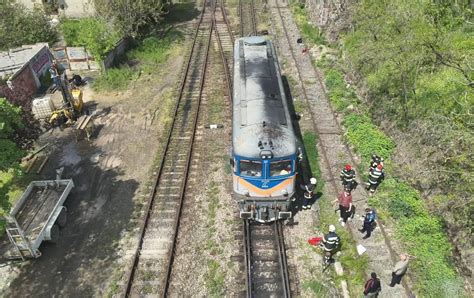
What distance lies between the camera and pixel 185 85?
983 inches

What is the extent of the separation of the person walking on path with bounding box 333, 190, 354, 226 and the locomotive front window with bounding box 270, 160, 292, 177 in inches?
98.2

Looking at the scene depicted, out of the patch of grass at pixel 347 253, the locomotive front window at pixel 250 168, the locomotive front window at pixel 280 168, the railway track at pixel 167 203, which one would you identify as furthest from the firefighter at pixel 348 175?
the railway track at pixel 167 203

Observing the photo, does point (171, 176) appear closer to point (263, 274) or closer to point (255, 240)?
point (255, 240)

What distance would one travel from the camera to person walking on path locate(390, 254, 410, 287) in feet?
38.9

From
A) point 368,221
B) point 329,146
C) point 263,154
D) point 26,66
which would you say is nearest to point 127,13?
point 26,66

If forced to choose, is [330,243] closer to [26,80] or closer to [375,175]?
[375,175]

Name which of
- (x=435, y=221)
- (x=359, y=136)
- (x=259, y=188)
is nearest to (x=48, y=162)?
(x=259, y=188)

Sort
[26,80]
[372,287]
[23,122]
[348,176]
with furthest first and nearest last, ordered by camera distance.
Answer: [26,80]
[23,122]
[348,176]
[372,287]

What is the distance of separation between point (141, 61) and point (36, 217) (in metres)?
16.1

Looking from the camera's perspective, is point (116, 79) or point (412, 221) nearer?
point (412, 221)

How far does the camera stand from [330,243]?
41.8ft

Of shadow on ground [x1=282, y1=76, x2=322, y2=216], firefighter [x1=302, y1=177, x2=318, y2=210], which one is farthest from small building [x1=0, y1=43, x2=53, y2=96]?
firefighter [x1=302, y1=177, x2=318, y2=210]

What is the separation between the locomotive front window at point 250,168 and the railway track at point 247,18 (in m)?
20.5

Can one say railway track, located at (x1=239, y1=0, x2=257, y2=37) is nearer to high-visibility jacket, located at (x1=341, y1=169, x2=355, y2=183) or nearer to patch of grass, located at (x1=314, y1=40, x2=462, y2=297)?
patch of grass, located at (x1=314, y1=40, x2=462, y2=297)
